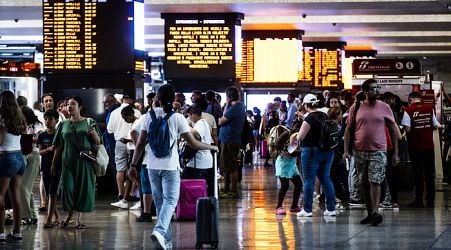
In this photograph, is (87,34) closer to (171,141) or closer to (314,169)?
(314,169)

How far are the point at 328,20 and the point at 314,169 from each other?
47.3 ft

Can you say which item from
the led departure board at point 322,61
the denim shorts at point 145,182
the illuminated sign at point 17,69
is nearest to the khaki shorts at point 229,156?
the denim shorts at point 145,182

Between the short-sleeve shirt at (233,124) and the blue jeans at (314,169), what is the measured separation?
420cm

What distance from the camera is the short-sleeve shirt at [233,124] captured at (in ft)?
61.7

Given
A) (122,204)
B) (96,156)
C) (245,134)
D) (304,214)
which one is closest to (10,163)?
(96,156)

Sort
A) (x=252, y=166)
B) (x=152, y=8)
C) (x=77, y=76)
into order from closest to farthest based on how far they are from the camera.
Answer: (x=77, y=76)
(x=152, y=8)
(x=252, y=166)

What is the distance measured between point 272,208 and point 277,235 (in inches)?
164

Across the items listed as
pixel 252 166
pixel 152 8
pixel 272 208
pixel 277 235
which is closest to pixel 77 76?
pixel 152 8

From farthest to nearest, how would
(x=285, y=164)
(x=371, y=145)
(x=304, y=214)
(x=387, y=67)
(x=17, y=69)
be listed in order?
(x=17, y=69) < (x=387, y=67) < (x=285, y=164) < (x=304, y=214) < (x=371, y=145)

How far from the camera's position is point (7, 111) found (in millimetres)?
11969

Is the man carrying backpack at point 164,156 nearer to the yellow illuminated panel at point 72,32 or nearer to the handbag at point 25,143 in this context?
the handbag at point 25,143

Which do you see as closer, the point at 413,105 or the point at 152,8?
the point at 413,105

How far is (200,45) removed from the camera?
25031mm

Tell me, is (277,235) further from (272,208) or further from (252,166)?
(252,166)
